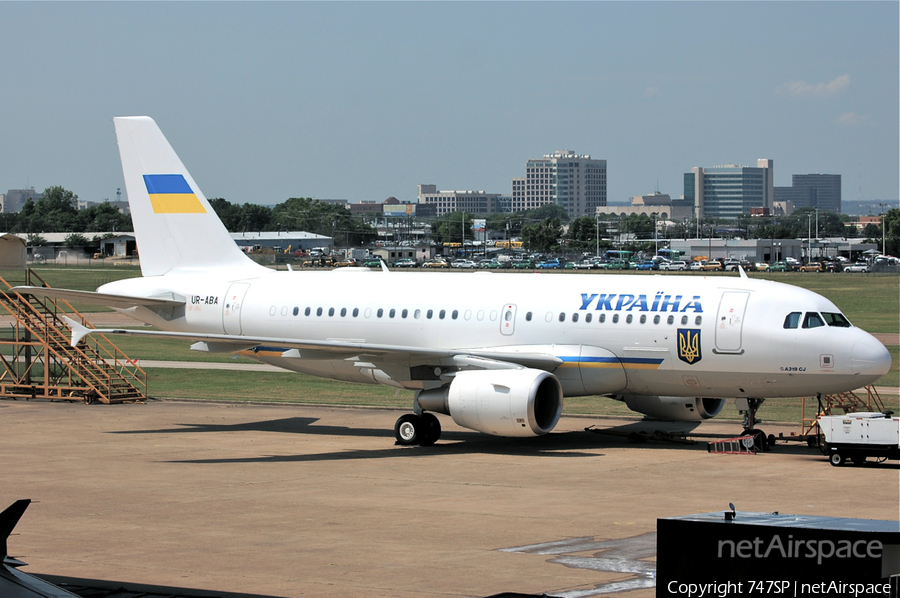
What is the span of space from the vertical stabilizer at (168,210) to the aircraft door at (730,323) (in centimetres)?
1461

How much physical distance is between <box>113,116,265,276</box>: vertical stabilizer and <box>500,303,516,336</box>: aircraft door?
9.04 meters

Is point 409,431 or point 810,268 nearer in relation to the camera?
point 409,431

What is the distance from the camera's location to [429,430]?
95.6ft

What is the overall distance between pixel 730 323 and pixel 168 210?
17.8m

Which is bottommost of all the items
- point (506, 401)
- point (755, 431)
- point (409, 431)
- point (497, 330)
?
point (409, 431)

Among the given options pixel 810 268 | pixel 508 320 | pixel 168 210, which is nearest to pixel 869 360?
pixel 508 320

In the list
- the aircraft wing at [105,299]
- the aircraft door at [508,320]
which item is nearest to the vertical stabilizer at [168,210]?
the aircraft wing at [105,299]

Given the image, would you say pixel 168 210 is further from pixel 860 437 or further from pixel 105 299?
pixel 860 437

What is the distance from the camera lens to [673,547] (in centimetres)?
909

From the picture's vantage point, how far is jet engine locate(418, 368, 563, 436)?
2655cm

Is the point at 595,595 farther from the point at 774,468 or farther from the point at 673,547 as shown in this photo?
the point at 774,468

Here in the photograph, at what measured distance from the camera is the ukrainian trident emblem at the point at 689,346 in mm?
27469

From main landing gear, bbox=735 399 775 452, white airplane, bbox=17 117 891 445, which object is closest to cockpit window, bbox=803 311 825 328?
white airplane, bbox=17 117 891 445

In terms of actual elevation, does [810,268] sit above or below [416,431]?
above
